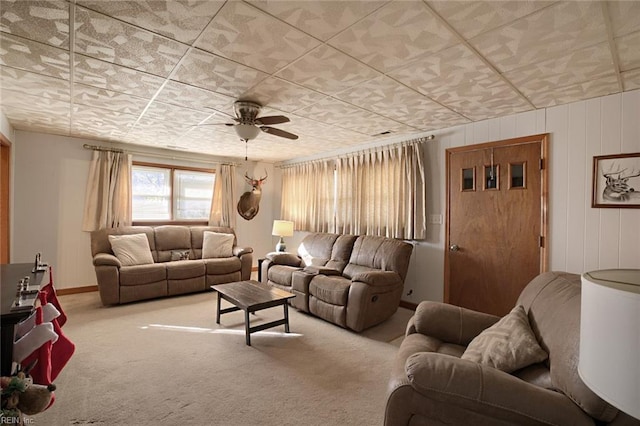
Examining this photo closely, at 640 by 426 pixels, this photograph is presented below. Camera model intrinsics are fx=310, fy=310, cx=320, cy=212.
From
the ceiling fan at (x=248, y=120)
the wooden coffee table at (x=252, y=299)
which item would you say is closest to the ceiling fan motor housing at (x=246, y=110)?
the ceiling fan at (x=248, y=120)

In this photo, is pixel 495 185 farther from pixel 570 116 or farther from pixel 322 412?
pixel 322 412

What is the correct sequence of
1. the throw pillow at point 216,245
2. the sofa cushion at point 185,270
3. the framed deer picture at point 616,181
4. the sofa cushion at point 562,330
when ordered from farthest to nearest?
the throw pillow at point 216,245 < the sofa cushion at point 185,270 < the framed deer picture at point 616,181 < the sofa cushion at point 562,330

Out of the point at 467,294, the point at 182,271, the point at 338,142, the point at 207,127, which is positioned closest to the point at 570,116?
the point at 467,294

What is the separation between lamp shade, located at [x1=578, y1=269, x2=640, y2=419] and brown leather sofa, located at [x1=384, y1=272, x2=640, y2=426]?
1.54 ft

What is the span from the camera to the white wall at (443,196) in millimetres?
2713

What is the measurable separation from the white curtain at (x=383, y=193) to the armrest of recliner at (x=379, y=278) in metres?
0.77

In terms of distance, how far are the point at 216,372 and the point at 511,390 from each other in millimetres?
2097

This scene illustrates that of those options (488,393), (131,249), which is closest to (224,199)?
(131,249)

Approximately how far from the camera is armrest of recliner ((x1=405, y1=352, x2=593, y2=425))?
1152 mm

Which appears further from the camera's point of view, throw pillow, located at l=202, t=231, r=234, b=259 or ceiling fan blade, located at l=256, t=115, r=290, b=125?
throw pillow, located at l=202, t=231, r=234, b=259

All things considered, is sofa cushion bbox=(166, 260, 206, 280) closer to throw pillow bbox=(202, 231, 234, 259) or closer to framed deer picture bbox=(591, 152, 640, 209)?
throw pillow bbox=(202, 231, 234, 259)

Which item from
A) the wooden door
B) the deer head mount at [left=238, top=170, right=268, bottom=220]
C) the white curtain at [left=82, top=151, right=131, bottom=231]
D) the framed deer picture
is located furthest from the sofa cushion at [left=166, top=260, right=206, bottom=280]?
the framed deer picture

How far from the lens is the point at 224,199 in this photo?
6094 millimetres

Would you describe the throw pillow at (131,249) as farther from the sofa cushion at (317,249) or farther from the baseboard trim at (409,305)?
the baseboard trim at (409,305)
